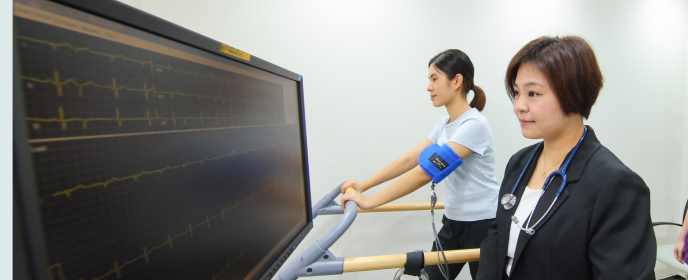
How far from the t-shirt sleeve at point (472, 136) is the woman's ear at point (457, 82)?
21cm

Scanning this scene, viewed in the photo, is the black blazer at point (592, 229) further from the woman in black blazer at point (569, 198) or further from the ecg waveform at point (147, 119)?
the ecg waveform at point (147, 119)

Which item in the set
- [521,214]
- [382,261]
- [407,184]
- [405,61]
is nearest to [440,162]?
[407,184]

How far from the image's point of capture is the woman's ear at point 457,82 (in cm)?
140

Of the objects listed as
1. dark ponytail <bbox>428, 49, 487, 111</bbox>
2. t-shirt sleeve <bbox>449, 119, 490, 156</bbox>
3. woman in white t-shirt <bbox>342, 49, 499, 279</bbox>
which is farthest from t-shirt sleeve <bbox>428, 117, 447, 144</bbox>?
t-shirt sleeve <bbox>449, 119, 490, 156</bbox>

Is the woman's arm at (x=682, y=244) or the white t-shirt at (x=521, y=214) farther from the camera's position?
the woman's arm at (x=682, y=244)

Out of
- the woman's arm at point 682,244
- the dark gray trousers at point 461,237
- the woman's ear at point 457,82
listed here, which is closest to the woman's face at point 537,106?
the woman's ear at point 457,82

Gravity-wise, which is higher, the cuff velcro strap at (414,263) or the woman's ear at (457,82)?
the woman's ear at (457,82)

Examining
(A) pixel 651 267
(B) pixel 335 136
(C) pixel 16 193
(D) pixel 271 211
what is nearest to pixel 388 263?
(D) pixel 271 211

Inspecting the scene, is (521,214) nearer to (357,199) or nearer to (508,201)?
(508,201)

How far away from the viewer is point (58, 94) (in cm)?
29

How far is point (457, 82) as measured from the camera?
1.40 m

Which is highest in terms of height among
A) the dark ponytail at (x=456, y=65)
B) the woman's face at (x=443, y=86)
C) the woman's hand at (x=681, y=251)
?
the dark ponytail at (x=456, y=65)

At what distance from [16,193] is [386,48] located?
1768mm

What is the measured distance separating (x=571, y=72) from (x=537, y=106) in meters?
0.11
